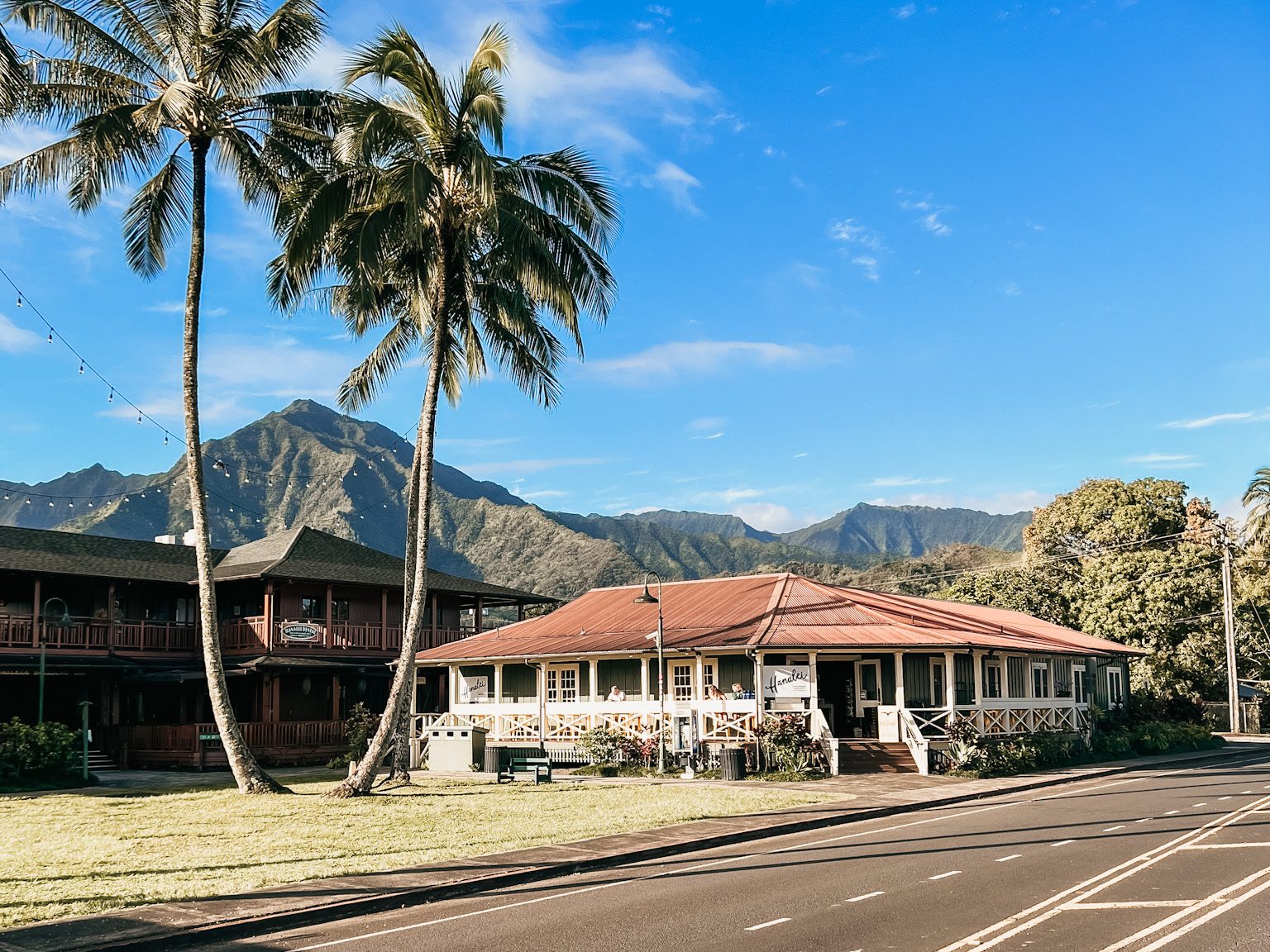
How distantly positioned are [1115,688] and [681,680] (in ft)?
65.6

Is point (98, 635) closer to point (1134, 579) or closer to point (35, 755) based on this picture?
point (35, 755)

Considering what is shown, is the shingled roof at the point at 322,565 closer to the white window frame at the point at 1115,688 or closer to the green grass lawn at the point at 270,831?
the green grass lawn at the point at 270,831

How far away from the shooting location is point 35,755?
27578 millimetres

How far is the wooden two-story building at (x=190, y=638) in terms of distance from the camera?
3444cm

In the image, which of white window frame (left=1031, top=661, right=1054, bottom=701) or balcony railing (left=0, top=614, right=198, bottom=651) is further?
white window frame (left=1031, top=661, right=1054, bottom=701)

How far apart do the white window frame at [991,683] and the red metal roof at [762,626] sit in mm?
1026

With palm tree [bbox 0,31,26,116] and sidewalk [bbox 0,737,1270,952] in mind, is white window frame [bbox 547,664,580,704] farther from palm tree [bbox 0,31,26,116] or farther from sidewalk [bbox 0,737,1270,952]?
palm tree [bbox 0,31,26,116]

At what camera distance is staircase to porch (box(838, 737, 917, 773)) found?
92.3ft

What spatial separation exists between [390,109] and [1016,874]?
57.4 feet

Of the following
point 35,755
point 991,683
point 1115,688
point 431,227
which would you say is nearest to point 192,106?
point 431,227

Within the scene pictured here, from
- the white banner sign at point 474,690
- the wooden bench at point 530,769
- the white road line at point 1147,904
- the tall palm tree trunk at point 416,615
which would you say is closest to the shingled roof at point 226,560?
the white banner sign at point 474,690

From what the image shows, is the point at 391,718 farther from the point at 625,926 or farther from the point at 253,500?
the point at 253,500

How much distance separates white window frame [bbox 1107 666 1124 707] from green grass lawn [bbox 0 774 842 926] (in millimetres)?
23793

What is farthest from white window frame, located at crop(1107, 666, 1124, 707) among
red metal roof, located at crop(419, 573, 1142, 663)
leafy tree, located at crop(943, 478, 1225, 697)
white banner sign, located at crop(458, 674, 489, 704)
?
white banner sign, located at crop(458, 674, 489, 704)
